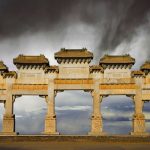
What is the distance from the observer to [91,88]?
2911cm

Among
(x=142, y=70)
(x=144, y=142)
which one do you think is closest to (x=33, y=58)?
(x=142, y=70)

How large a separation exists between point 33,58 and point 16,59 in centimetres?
140

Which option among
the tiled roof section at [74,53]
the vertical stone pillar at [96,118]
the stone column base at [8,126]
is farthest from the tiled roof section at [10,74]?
the vertical stone pillar at [96,118]

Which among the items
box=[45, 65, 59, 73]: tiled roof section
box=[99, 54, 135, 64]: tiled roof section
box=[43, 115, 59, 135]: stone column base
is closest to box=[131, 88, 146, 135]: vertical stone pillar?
box=[99, 54, 135, 64]: tiled roof section

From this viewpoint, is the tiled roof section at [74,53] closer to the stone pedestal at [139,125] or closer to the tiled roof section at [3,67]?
the tiled roof section at [3,67]

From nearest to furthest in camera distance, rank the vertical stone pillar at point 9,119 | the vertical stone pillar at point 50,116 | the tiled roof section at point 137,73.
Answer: the vertical stone pillar at point 50,116
the vertical stone pillar at point 9,119
the tiled roof section at point 137,73

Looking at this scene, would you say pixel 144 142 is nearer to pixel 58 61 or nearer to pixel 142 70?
pixel 142 70

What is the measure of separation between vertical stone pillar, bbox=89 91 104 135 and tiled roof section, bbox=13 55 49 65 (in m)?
4.93

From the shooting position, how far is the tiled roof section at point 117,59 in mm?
28969

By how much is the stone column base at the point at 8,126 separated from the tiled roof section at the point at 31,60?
4615 mm

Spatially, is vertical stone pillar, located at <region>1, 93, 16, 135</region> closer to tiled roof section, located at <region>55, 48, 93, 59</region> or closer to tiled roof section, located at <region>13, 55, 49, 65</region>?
tiled roof section, located at <region>13, 55, 49, 65</region>

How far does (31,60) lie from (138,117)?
9825 millimetres

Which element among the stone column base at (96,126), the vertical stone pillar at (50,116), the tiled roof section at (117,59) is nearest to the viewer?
the stone column base at (96,126)

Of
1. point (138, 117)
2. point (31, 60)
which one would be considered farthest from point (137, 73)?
point (31, 60)
